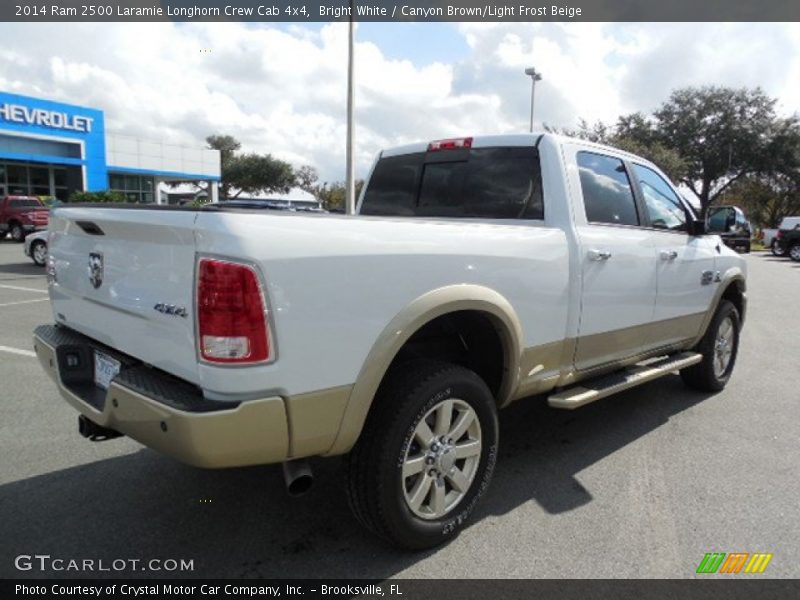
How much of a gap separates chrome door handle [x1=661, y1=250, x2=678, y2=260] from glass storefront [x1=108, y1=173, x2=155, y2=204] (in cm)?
3526

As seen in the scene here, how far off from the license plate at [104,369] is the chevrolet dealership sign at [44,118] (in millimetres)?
31109

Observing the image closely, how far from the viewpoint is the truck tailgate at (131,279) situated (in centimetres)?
221

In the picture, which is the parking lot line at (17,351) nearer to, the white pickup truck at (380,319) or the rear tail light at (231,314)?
the white pickup truck at (380,319)

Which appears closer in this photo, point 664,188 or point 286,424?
point 286,424

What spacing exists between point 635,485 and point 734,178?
4936 cm

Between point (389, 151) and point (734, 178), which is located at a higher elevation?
point (734, 178)

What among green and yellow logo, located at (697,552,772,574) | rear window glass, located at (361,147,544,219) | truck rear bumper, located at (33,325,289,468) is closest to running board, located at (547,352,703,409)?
green and yellow logo, located at (697,552,772,574)

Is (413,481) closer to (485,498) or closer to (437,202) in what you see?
(485,498)

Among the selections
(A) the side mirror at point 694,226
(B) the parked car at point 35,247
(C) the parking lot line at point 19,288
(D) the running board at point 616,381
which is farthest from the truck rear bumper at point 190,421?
(B) the parked car at point 35,247

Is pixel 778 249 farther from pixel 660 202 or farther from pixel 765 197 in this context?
pixel 765 197

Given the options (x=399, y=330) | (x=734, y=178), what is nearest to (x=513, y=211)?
(x=399, y=330)

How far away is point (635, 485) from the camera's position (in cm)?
343

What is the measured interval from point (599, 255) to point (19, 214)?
24.3 m

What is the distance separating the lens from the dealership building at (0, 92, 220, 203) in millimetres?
28547
